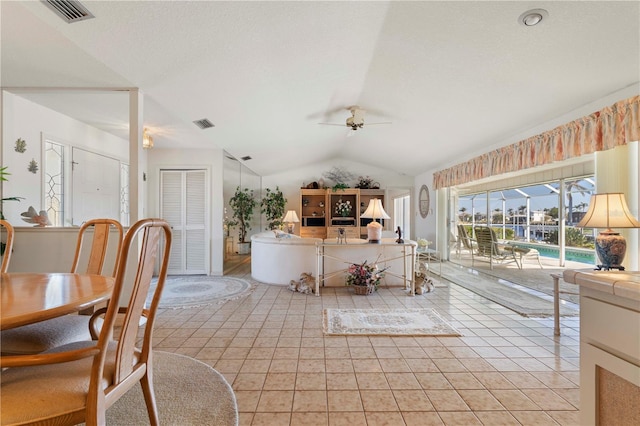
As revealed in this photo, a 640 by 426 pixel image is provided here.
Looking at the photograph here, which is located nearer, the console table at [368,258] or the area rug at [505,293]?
the area rug at [505,293]

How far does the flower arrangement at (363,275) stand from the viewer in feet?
13.3

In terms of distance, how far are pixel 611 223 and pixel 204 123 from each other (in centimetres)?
419

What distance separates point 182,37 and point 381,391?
110 inches

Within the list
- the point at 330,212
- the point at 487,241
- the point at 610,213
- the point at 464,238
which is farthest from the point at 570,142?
the point at 330,212

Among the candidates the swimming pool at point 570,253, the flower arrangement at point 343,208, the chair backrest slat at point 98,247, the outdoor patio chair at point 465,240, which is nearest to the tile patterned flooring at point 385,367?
the chair backrest slat at point 98,247

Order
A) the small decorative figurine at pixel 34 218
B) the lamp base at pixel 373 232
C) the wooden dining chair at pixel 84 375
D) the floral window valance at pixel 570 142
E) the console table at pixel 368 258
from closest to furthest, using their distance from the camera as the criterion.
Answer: the wooden dining chair at pixel 84 375 < the floral window valance at pixel 570 142 < the small decorative figurine at pixel 34 218 < the lamp base at pixel 373 232 < the console table at pixel 368 258

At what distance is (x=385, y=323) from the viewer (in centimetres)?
292

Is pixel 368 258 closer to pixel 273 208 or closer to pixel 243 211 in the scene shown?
pixel 243 211

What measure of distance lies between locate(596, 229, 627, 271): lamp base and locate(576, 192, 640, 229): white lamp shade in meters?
0.09

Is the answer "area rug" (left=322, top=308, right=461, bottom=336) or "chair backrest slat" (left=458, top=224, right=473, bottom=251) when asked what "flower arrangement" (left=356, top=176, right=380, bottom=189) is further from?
"area rug" (left=322, top=308, right=461, bottom=336)

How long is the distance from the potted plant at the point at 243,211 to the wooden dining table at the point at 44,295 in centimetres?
523

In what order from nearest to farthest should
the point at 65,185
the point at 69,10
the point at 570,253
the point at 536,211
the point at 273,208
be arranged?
the point at 69,10 < the point at 65,185 < the point at 570,253 < the point at 273,208 < the point at 536,211

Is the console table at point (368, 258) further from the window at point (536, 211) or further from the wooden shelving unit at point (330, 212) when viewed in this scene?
the window at point (536, 211)

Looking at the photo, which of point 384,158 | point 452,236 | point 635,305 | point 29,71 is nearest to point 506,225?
point 452,236
